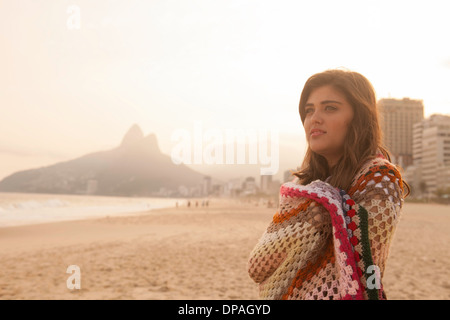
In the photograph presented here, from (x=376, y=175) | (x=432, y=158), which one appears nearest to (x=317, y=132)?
(x=376, y=175)

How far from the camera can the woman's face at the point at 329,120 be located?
147cm

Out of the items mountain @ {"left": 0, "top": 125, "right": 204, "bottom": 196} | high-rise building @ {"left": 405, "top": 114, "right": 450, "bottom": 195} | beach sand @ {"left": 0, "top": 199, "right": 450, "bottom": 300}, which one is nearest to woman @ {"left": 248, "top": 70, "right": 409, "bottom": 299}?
beach sand @ {"left": 0, "top": 199, "right": 450, "bottom": 300}

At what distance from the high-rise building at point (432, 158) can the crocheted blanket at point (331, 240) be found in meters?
110

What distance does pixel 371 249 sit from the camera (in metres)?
1.23

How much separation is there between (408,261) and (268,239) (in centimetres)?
968

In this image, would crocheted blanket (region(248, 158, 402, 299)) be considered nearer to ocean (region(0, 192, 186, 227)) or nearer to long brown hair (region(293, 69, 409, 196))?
long brown hair (region(293, 69, 409, 196))

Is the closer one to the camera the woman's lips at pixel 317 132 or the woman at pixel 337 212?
the woman at pixel 337 212

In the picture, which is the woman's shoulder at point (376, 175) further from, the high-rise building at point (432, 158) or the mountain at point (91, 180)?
the mountain at point (91, 180)

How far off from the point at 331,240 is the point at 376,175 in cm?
32

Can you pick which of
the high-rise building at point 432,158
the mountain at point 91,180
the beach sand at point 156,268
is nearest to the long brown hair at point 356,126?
the beach sand at point 156,268

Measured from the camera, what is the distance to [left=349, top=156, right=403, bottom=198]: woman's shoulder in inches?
49.7

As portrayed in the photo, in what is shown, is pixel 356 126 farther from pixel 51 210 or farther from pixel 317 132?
pixel 51 210

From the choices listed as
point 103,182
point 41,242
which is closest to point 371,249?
point 41,242
